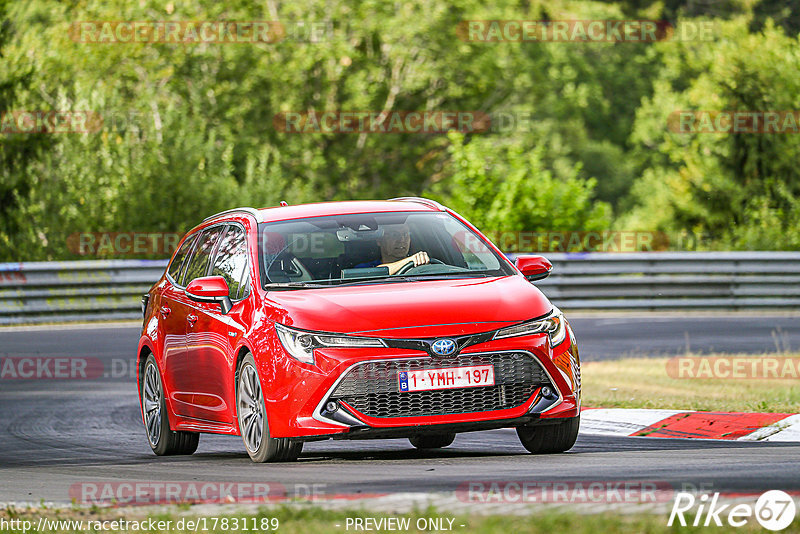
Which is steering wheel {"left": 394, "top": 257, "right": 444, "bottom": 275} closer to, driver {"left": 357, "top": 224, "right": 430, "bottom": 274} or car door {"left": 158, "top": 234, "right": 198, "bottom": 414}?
driver {"left": 357, "top": 224, "right": 430, "bottom": 274}

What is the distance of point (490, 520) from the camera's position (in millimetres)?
5969

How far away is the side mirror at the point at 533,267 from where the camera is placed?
9.73 meters

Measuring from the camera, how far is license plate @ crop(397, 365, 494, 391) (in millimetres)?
8414

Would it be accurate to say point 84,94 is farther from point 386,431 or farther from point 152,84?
point 386,431

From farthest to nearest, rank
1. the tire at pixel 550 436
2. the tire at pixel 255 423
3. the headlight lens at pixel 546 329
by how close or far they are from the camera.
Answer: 1. the tire at pixel 550 436
2. the tire at pixel 255 423
3. the headlight lens at pixel 546 329

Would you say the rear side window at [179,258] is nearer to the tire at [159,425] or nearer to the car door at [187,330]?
the car door at [187,330]

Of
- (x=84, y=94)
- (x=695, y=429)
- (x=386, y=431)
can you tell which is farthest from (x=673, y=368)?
(x=84, y=94)

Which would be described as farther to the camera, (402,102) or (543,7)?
(543,7)

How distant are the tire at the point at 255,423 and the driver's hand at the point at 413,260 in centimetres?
120

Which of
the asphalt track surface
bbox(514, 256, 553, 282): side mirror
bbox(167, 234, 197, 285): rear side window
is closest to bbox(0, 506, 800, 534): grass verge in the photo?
the asphalt track surface

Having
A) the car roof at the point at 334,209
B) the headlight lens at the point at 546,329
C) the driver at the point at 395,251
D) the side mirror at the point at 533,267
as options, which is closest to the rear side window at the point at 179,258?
the car roof at the point at 334,209

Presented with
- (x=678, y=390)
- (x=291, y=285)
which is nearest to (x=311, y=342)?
(x=291, y=285)

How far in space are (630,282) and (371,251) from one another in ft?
52.4

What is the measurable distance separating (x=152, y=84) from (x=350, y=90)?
6.19 m
